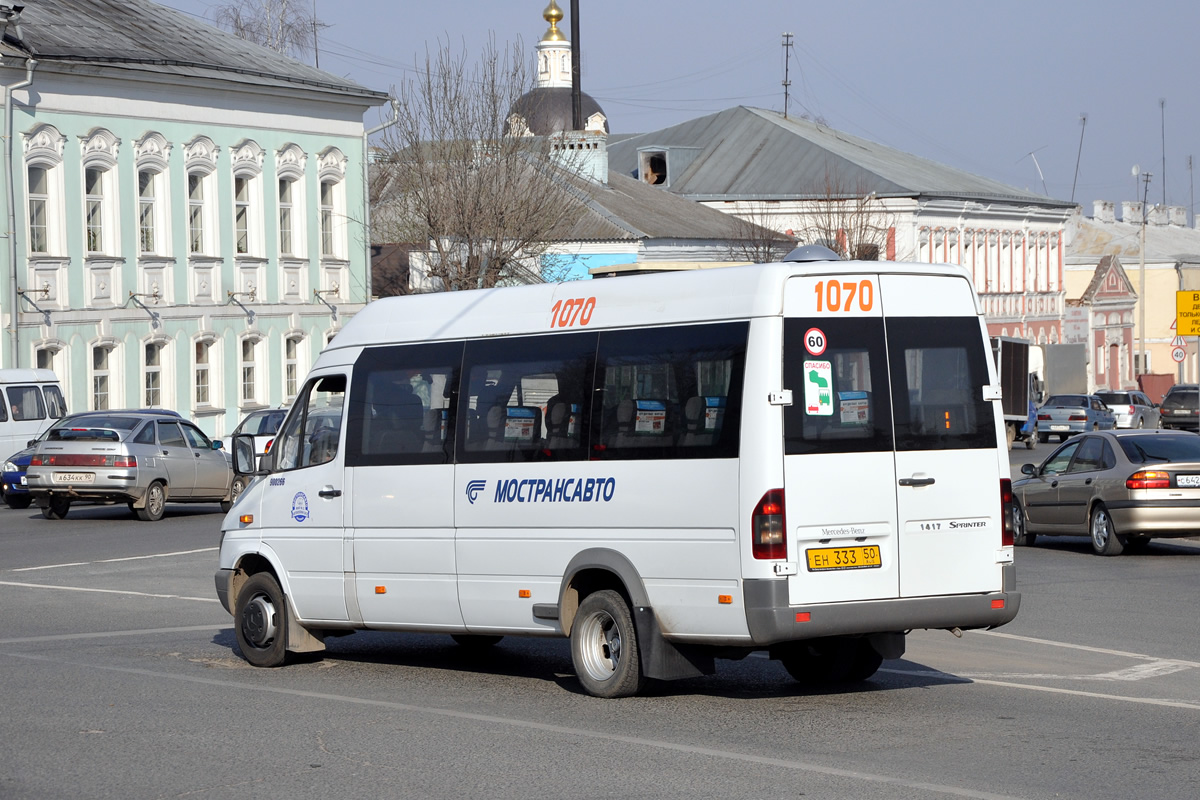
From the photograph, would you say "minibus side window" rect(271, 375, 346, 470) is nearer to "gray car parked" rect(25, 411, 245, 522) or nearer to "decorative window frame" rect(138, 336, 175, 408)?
"gray car parked" rect(25, 411, 245, 522)

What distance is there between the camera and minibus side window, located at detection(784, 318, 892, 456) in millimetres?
9375

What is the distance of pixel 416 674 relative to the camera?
1148 centimetres

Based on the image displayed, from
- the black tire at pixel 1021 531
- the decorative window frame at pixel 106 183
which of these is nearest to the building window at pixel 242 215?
the decorative window frame at pixel 106 183

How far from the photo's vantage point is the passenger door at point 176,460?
88.6ft

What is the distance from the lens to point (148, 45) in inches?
1633

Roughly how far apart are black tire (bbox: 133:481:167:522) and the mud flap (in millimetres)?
17989

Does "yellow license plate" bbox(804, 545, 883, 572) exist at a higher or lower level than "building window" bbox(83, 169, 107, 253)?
lower

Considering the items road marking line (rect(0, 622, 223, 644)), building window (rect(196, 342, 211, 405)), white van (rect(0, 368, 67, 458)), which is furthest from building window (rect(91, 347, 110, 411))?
road marking line (rect(0, 622, 223, 644))

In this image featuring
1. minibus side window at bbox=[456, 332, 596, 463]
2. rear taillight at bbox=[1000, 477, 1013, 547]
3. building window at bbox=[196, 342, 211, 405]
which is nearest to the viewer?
rear taillight at bbox=[1000, 477, 1013, 547]

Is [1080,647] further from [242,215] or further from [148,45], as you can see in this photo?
[242,215]

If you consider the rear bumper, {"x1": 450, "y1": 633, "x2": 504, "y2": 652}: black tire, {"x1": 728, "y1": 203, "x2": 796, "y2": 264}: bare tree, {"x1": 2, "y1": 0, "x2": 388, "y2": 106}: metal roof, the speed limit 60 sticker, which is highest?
{"x1": 2, "y1": 0, "x2": 388, "y2": 106}: metal roof

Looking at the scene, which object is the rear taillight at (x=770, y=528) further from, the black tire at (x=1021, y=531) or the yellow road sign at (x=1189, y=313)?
the yellow road sign at (x=1189, y=313)

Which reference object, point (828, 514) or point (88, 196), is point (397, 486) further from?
point (88, 196)

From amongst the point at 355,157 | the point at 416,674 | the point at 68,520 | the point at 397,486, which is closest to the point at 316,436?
the point at 397,486
